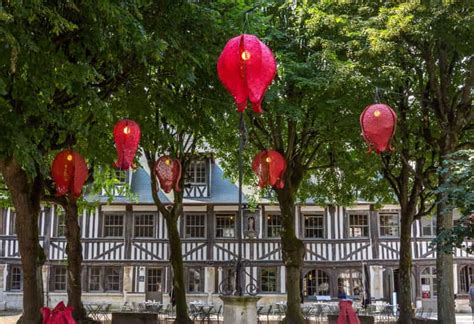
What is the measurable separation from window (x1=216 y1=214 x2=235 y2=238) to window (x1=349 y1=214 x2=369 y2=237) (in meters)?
6.02

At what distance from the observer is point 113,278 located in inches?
1160

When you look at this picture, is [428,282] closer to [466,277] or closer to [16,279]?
[466,277]

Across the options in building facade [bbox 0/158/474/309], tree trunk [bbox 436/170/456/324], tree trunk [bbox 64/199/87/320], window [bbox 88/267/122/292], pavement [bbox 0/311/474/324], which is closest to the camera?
tree trunk [bbox 436/170/456/324]

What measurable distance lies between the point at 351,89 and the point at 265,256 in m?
16.9

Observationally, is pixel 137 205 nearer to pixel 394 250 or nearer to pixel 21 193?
pixel 394 250

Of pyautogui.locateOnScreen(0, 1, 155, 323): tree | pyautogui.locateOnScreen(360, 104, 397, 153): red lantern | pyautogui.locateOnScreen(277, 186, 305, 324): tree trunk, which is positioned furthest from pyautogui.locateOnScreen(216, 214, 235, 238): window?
pyautogui.locateOnScreen(360, 104, 397, 153): red lantern

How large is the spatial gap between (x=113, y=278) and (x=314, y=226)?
1059 cm

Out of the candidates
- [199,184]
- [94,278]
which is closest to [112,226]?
[94,278]

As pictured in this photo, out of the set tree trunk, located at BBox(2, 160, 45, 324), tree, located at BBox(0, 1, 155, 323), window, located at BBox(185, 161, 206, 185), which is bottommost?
tree trunk, located at BBox(2, 160, 45, 324)

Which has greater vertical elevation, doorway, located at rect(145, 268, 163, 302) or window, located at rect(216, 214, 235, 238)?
window, located at rect(216, 214, 235, 238)

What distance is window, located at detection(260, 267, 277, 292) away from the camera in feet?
96.0

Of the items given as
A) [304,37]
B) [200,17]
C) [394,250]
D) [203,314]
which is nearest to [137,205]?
[203,314]

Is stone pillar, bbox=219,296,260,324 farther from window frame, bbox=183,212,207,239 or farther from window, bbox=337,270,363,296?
window, bbox=337,270,363,296

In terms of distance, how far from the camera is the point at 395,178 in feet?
58.4
